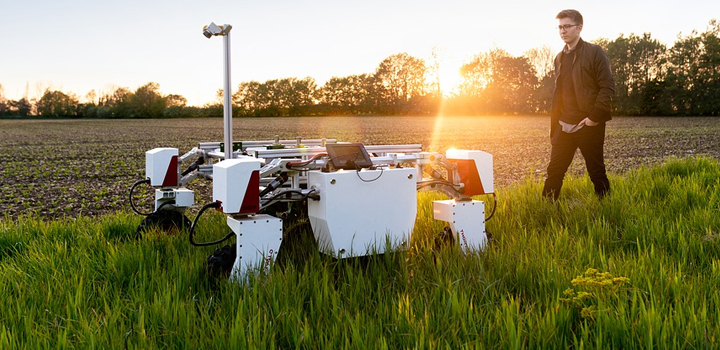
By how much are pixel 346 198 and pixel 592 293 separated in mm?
1574

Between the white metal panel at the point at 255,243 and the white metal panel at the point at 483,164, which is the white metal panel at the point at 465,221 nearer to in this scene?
the white metal panel at the point at 483,164

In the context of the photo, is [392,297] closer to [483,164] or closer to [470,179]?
[470,179]

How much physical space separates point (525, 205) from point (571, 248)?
176 centimetres

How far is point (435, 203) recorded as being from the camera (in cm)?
454

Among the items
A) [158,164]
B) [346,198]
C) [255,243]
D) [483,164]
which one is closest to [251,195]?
[255,243]

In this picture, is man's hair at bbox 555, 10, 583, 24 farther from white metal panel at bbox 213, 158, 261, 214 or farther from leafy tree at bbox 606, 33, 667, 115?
leafy tree at bbox 606, 33, 667, 115

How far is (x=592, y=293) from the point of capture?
3.01 m

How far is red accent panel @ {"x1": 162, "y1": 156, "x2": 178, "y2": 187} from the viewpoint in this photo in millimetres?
5215

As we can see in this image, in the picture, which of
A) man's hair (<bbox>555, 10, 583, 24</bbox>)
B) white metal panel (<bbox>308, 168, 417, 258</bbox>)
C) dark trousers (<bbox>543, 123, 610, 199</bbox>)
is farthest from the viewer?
dark trousers (<bbox>543, 123, 610, 199</bbox>)

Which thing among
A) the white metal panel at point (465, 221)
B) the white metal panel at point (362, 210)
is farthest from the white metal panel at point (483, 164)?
the white metal panel at point (362, 210)

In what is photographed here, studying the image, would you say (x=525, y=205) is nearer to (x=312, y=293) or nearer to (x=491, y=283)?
(x=491, y=283)

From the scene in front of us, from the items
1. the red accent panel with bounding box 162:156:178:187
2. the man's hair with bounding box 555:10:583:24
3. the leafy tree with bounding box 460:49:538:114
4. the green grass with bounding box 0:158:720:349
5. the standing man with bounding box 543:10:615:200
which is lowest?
the green grass with bounding box 0:158:720:349

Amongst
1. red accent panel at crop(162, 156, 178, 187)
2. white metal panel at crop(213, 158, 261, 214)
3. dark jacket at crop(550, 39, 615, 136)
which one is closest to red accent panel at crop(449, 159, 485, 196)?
white metal panel at crop(213, 158, 261, 214)

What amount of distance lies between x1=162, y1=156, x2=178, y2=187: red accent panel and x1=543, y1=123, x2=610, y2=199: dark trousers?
3.81m
